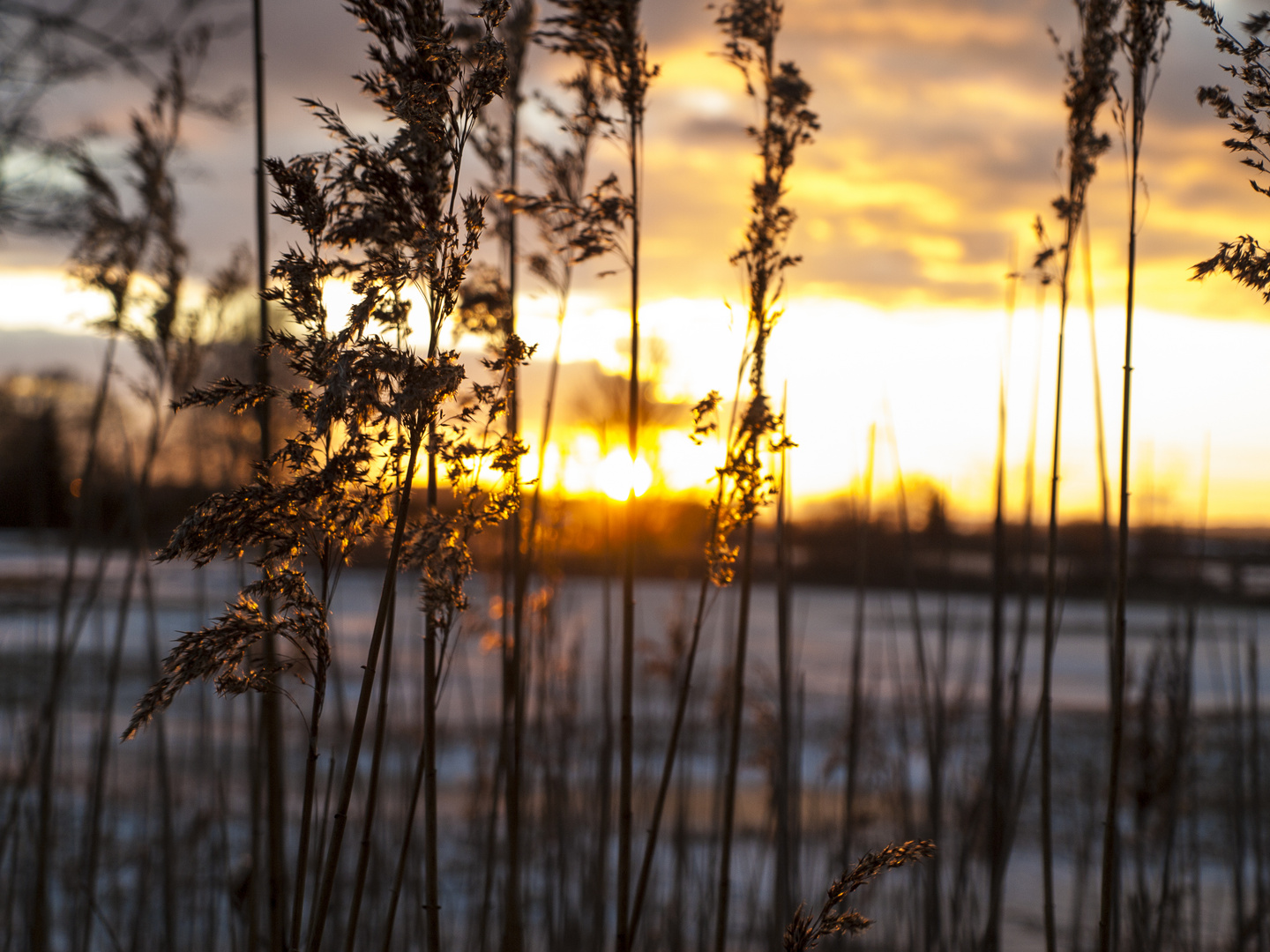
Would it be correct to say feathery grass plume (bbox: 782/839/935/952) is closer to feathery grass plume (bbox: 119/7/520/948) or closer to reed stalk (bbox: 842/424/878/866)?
feathery grass plume (bbox: 119/7/520/948)

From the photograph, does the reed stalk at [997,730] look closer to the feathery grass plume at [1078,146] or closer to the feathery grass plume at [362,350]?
the feathery grass plume at [1078,146]

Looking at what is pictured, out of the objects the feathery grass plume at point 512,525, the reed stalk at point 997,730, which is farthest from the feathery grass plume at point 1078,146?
the feathery grass plume at point 512,525

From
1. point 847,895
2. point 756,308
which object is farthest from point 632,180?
point 847,895

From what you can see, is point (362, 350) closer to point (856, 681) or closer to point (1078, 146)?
point (1078, 146)

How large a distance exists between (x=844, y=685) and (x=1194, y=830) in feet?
24.3

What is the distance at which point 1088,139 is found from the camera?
154 cm

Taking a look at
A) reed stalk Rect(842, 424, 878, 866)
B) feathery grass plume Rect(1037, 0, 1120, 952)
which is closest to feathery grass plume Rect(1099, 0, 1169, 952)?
feathery grass plume Rect(1037, 0, 1120, 952)

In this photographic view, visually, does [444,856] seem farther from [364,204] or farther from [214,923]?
[364,204]

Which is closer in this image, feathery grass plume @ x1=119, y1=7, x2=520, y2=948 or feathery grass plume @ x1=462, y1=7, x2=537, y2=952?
feathery grass plume @ x1=119, y1=7, x2=520, y2=948

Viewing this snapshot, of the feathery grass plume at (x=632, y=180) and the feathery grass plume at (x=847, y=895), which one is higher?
the feathery grass plume at (x=632, y=180)

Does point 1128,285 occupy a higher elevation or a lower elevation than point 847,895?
higher

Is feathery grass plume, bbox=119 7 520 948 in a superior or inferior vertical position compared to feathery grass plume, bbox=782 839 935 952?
superior

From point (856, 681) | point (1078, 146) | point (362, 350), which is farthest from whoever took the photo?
point (856, 681)

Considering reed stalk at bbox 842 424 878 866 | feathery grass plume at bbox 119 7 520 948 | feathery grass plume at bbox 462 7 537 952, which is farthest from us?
reed stalk at bbox 842 424 878 866
